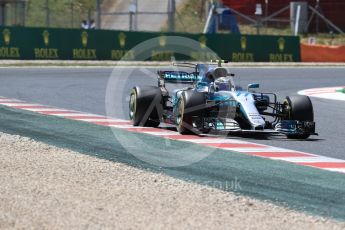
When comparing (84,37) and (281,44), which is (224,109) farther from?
(281,44)

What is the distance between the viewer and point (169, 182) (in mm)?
9227

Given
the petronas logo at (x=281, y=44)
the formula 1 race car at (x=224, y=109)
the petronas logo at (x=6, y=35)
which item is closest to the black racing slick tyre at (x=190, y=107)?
the formula 1 race car at (x=224, y=109)

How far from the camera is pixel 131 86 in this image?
2438 centimetres

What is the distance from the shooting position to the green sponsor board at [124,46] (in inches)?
1300

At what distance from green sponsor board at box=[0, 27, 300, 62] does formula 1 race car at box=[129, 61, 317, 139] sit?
17.1 metres

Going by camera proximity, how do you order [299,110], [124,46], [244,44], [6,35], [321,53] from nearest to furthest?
[299,110], [6,35], [124,46], [244,44], [321,53]

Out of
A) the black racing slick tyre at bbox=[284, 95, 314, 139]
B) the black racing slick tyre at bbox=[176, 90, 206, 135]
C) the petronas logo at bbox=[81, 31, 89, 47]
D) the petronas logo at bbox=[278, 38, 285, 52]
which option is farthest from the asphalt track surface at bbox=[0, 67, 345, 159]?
the petronas logo at bbox=[278, 38, 285, 52]

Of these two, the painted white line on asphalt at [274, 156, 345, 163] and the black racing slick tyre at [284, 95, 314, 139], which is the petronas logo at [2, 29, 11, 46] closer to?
the black racing slick tyre at [284, 95, 314, 139]

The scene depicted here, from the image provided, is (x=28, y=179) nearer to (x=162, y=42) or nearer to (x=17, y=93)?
(x=17, y=93)

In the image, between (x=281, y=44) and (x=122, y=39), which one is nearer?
(x=122, y=39)

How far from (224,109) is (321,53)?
28.1 metres

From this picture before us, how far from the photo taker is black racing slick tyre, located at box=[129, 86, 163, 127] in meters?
14.1

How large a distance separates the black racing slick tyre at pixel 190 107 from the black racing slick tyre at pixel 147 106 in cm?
93

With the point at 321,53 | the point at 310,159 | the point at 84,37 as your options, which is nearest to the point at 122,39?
the point at 84,37
